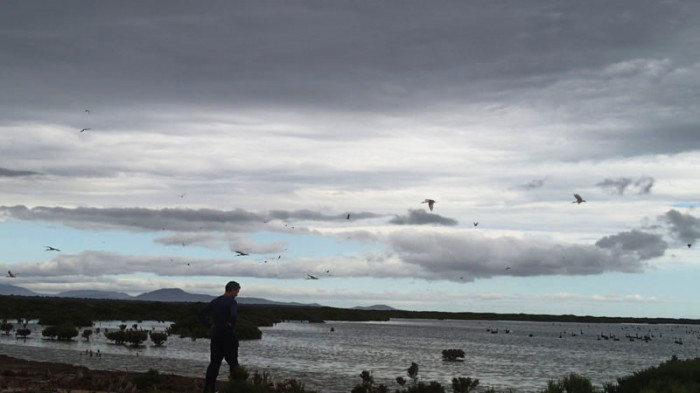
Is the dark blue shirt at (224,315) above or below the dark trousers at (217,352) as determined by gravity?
above

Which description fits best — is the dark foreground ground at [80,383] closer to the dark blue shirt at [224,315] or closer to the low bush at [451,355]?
the dark blue shirt at [224,315]

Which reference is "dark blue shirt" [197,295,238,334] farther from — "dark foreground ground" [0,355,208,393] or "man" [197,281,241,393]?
"dark foreground ground" [0,355,208,393]

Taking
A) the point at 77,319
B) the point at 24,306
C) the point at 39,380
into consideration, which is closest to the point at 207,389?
the point at 39,380

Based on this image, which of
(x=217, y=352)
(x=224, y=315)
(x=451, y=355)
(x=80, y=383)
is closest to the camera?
(x=224, y=315)

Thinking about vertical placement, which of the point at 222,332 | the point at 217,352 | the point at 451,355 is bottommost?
the point at 451,355

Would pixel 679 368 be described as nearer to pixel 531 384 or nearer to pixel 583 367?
pixel 531 384

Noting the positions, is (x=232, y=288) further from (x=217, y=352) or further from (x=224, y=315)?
(x=217, y=352)

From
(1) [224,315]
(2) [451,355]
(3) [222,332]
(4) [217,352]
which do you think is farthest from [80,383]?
(2) [451,355]

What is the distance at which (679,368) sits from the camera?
63.8 ft

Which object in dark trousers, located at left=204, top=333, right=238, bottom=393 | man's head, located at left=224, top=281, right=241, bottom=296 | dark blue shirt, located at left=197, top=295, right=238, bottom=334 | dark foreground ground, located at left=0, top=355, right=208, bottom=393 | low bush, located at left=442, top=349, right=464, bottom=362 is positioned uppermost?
man's head, located at left=224, top=281, right=241, bottom=296

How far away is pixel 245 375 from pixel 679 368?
12412 millimetres

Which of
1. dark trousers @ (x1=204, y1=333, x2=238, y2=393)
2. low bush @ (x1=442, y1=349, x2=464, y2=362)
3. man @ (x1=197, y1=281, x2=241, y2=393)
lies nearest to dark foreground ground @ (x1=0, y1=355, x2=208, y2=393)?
dark trousers @ (x1=204, y1=333, x2=238, y2=393)

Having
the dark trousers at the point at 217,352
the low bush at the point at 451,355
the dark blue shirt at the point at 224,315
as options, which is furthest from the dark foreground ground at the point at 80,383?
the low bush at the point at 451,355

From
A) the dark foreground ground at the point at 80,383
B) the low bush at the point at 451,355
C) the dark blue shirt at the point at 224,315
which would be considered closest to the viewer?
the dark blue shirt at the point at 224,315
